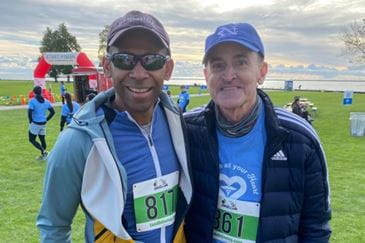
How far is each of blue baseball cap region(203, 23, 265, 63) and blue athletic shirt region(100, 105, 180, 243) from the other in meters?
0.61

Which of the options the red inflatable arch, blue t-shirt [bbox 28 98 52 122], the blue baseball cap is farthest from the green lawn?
the blue baseball cap

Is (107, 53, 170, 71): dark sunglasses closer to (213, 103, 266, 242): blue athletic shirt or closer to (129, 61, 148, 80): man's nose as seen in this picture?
(129, 61, 148, 80): man's nose

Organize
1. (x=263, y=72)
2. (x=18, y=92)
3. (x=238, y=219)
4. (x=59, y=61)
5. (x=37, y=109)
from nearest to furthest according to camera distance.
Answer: (x=238, y=219)
(x=263, y=72)
(x=37, y=109)
(x=59, y=61)
(x=18, y=92)

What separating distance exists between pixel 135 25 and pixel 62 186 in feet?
2.87

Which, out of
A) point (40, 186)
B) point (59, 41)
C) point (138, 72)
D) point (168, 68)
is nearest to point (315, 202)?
point (168, 68)

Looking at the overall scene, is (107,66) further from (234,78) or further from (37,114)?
(37,114)

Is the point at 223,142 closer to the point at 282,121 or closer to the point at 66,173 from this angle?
the point at 282,121

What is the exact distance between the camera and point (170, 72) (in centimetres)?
216

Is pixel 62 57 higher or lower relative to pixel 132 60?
higher

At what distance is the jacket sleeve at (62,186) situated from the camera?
5.66 feet

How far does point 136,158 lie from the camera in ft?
6.37

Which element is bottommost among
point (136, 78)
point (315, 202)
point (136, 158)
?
point (315, 202)

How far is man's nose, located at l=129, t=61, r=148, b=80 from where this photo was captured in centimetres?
194

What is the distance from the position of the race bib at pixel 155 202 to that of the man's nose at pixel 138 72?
0.56 meters
